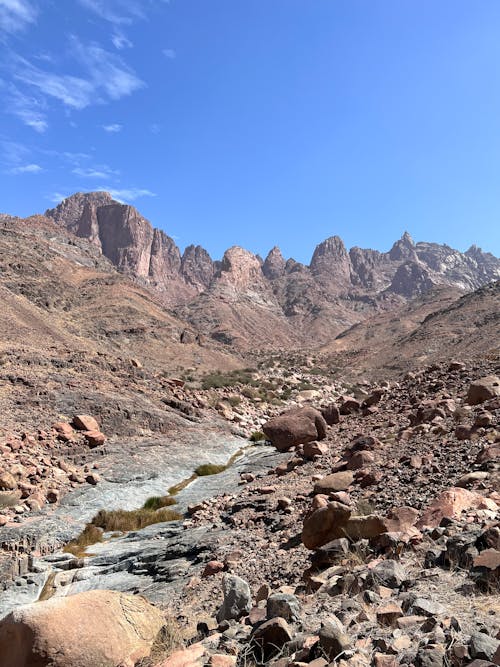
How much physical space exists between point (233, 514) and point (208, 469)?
773cm

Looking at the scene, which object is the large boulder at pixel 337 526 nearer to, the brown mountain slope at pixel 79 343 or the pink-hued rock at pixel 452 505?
the pink-hued rock at pixel 452 505

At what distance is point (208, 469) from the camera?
17688mm

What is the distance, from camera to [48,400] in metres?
18.7

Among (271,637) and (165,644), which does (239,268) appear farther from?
(271,637)

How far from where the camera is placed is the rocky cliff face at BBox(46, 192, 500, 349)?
113250 mm

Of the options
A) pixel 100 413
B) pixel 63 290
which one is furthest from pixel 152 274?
pixel 100 413

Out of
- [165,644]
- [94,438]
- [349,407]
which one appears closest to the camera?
[165,644]

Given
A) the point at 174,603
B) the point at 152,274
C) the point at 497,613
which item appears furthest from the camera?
the point at 152,274

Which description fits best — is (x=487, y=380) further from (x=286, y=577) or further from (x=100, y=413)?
(x=100, y=413)

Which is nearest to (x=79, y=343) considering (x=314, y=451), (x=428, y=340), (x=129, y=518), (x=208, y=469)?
(x=208, y=469)

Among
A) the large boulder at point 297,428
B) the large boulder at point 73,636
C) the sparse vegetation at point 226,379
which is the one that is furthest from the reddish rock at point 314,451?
the sparse vegetation at point 226,379

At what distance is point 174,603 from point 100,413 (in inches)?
555

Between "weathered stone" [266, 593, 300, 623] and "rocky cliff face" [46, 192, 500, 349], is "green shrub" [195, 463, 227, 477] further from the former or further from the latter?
"rocky cliff face" [46, 192, 500, 349]

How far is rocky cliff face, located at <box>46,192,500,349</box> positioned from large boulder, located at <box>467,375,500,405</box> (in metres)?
77.3
